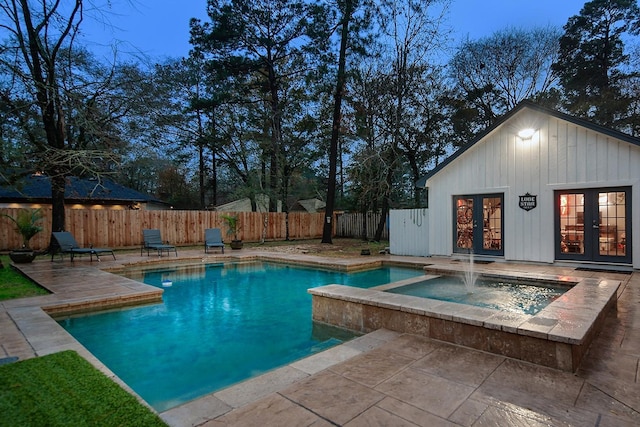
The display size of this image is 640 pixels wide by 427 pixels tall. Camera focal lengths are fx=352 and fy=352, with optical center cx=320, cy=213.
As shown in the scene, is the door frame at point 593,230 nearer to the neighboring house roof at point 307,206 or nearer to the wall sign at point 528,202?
the wall sign at point 528,202

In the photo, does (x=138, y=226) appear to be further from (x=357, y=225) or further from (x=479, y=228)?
(x=479, y=228)

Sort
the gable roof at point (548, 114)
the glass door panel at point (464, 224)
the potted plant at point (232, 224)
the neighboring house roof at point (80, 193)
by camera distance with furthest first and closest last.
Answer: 1. the neighboring house roof at point (80, 193)
2. the potted plant at point (232, 224)
3. the glass door panel at point (464, 224)
4. the gable roof at point (548, 114)

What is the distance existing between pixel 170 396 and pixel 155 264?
755 centimetres

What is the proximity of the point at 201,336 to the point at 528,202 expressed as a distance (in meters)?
8.08

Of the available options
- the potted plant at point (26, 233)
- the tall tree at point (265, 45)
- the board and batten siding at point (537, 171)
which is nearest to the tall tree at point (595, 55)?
the board and batten siding at point (537, 171)

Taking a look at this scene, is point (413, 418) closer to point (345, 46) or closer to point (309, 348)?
point (309, 348)

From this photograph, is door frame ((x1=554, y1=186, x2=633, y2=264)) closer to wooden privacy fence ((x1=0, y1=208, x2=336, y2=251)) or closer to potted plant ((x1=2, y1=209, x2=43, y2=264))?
wooden privacy fence ((x1=0, y1=208, x2=336, y2=251))

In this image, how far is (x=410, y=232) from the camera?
11336mm

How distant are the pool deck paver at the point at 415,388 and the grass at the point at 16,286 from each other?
207cm

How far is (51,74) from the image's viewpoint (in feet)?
18.3

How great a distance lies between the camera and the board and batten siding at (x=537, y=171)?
7656mm

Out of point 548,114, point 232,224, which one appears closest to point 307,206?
point 232,224

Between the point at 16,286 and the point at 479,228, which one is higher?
the point at 479,228

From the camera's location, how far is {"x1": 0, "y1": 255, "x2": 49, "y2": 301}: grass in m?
5.64
